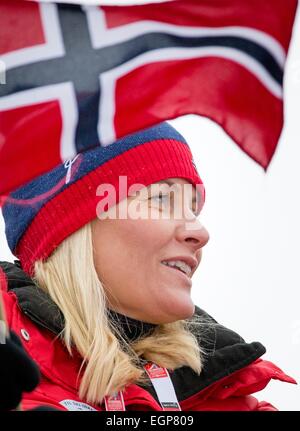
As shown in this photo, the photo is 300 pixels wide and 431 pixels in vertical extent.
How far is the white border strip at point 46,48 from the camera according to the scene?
2.00m

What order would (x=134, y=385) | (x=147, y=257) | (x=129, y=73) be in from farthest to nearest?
(x=147, y=257)
(x=134, y=385)
(x=129, y=73)

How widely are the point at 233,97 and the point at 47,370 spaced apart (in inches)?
42.4

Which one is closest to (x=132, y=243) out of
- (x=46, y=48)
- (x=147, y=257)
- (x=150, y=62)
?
(x=147, y=257)

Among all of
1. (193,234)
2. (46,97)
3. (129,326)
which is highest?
(46,97)

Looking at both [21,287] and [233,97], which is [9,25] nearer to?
[233,97]

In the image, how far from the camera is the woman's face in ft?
9.50

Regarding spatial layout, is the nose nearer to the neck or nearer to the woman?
the woman

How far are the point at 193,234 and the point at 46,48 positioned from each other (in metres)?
1.11

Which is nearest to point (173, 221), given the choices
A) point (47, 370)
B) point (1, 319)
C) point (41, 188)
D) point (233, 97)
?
point (41, 188)

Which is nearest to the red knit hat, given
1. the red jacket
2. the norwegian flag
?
the red jacket

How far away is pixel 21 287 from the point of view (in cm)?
289

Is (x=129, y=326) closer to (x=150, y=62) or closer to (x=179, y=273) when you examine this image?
(x=179, y=273)

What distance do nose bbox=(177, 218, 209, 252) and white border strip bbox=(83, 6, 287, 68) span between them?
930 millimetres

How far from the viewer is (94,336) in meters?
2.80
